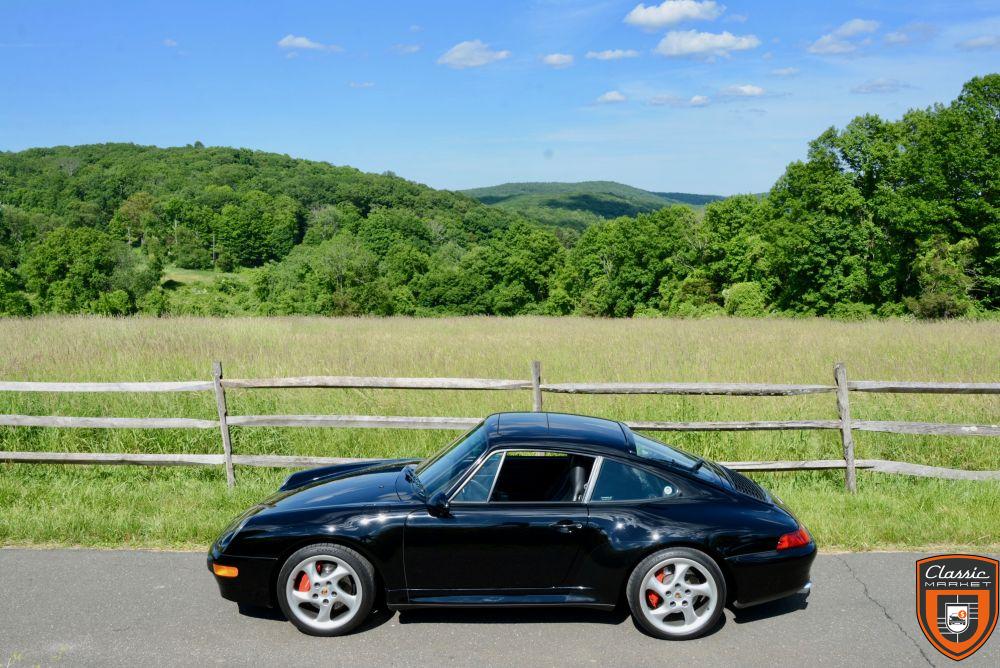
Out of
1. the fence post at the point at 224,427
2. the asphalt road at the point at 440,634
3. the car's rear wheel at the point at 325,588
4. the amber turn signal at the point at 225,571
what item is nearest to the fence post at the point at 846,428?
the asphalt road at the point at 440,634

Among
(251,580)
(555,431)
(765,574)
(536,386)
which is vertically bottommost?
(765,574)

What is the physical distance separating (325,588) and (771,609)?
115 inches

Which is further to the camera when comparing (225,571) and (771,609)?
(771,609)

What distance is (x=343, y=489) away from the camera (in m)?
5.13

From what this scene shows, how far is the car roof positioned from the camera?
4863mm

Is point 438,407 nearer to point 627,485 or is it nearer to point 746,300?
point 627,485

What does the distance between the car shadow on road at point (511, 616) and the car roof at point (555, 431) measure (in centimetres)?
106

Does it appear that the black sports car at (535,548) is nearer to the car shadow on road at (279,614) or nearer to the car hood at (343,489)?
the car hood at (343,489)

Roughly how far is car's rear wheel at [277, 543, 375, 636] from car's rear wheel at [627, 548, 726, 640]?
5.36 ft

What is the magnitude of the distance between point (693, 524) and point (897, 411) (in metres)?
6.84

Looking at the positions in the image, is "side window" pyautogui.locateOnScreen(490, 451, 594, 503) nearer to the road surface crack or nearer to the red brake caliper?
the red brake caliper

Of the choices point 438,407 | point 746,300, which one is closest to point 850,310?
point 746,300

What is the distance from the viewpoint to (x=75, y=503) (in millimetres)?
7438

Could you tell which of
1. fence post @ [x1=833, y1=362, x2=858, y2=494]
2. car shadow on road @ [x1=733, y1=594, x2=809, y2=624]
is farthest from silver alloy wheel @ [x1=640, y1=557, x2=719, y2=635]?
fence post @ [x1=833, y1=362, x2=858, y2=494]
